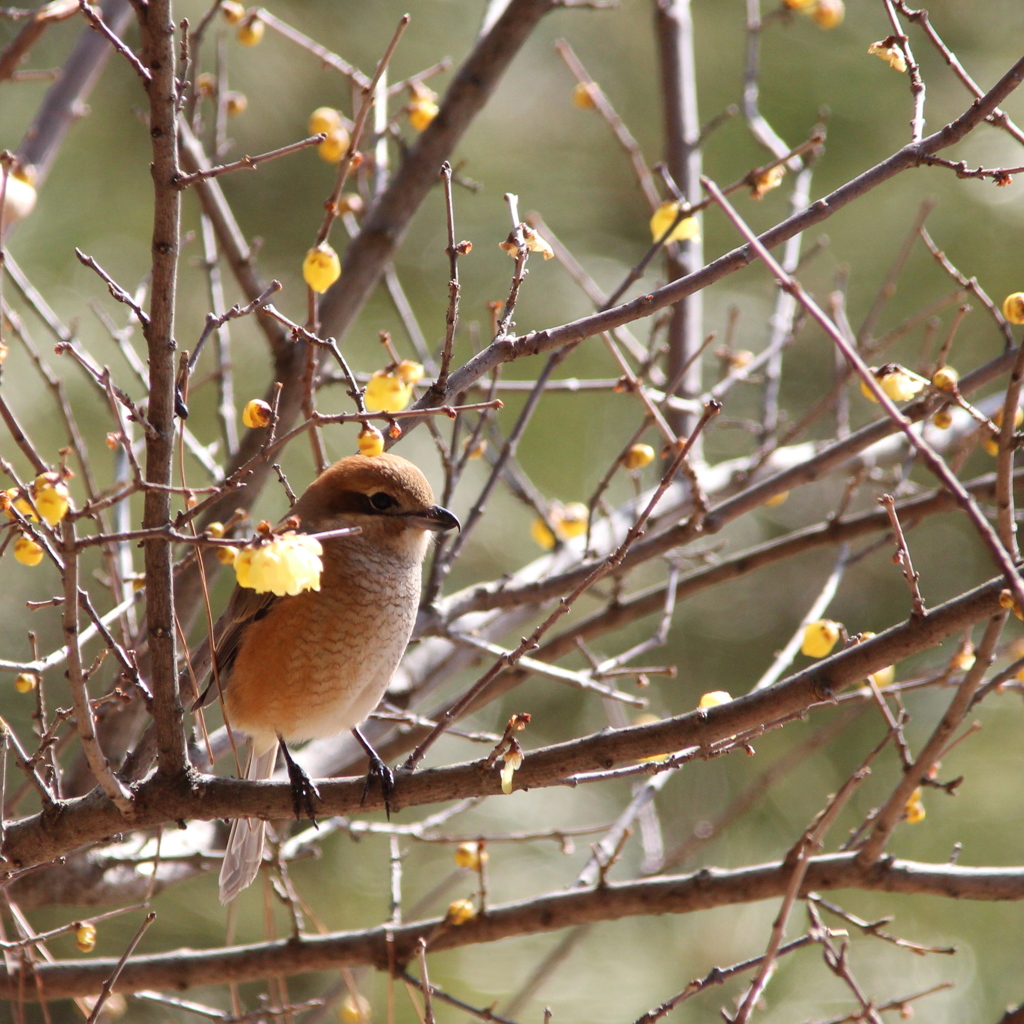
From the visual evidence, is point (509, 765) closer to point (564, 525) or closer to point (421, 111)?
point (564, 525)

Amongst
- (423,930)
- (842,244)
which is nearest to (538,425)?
(842,244)

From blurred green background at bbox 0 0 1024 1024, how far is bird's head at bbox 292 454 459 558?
1281 millimetres

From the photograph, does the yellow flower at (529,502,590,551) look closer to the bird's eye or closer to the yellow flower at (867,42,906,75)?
the bird's eye

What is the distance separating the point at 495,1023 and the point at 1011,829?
2.10m

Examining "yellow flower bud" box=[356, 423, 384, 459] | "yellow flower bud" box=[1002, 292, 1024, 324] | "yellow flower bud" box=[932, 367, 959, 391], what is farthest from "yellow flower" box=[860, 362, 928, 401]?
"yellow flower bud" box=[356, 423, 384, 459]

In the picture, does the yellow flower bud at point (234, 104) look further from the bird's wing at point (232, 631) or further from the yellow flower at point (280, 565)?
the yellow flower at point (280, 565)

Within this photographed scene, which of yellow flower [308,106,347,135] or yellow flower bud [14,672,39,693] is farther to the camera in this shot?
yellow flower [308,106,347,135]

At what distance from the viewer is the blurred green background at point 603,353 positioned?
12.8 feet

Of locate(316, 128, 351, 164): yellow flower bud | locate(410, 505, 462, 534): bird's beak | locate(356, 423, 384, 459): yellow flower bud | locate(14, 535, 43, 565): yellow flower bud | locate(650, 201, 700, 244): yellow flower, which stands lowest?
locate(14, 535, 43, 565): yellow flower bud

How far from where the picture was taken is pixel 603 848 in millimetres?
2732

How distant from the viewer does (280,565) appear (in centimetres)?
153

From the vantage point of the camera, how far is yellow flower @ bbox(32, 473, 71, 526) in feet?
5.10

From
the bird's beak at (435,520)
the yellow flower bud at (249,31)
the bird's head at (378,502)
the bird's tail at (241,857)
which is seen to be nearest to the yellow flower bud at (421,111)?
the yellow flower bud at (249,31)

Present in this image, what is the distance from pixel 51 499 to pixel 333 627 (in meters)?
1.21
